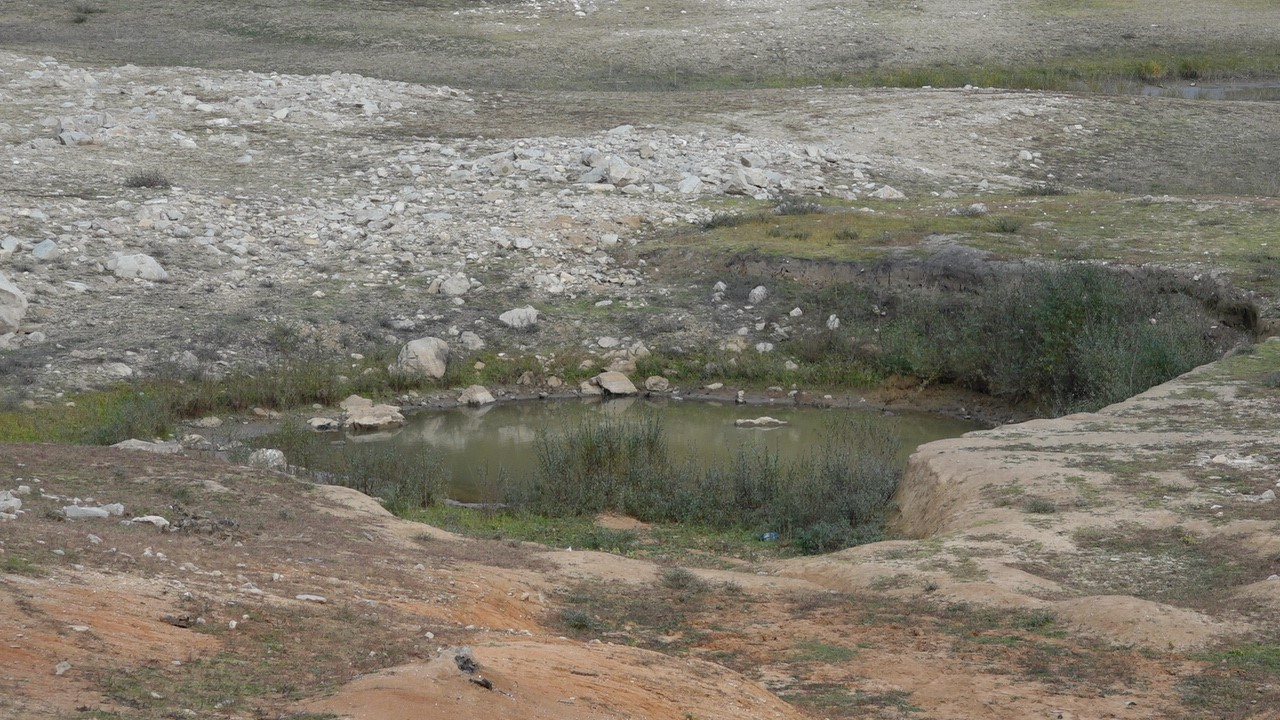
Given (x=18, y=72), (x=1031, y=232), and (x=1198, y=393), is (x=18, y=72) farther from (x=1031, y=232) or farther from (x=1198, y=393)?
(x=1198, y=393)

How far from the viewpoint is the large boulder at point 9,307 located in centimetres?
1423

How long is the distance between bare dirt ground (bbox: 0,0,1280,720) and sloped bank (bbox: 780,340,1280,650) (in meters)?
0.03

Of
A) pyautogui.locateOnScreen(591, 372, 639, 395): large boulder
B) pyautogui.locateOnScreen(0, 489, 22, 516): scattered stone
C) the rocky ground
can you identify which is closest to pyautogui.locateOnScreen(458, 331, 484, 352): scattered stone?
the rocky ground

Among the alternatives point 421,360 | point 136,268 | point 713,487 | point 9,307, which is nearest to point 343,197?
point 136,268

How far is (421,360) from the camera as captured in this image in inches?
597

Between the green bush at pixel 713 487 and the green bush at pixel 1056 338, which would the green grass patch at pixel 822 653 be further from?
the green bush at pixel 1056 338

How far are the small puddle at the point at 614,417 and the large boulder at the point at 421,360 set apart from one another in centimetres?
57

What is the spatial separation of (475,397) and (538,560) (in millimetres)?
6286

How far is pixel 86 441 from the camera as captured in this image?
1227 cm

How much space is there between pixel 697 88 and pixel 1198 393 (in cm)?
1875

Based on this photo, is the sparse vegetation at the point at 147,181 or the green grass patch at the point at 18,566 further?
the sparse vegetation at the point at 147,181

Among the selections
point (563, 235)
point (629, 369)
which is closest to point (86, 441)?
point (629, 369)

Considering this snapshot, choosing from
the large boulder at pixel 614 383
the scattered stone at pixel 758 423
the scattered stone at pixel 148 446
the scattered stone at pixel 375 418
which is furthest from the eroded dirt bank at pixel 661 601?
the large boulder at pixel 614 383

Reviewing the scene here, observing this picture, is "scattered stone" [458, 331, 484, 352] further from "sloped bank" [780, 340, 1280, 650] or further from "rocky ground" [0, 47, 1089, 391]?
"sloped bank" [780, 340, 1280, 650]
